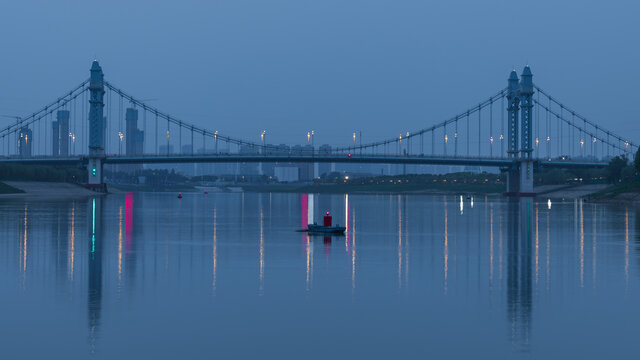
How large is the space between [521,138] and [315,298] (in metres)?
144

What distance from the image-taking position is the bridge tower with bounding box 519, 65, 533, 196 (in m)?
154

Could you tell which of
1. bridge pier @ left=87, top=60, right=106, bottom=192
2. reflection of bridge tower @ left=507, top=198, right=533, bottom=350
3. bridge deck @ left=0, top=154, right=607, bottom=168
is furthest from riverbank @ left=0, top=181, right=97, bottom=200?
reflection of bridge tower @ left=507, top=198, right=533, bottom=350

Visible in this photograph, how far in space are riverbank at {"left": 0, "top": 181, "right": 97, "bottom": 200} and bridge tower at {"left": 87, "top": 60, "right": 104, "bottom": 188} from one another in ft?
11.5

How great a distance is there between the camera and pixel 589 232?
1860 inches

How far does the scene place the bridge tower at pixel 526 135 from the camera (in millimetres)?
154375

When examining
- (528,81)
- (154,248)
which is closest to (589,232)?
(154,248)

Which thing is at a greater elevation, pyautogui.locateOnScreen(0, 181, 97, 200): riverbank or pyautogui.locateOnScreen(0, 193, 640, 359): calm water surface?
pyautogui.locateOnScreen(0, 181, 97, 200): riverbank

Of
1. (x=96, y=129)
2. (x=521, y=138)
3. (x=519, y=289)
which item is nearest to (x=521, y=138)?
(x=521, y=138)

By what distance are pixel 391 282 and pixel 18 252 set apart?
16292 mm

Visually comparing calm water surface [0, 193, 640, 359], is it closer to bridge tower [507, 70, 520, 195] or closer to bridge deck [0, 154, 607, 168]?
bridge deck [0, 154, 607, 168]

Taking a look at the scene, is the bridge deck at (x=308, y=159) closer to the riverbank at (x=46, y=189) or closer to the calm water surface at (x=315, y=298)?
the riverbank at (x=46, y=189)

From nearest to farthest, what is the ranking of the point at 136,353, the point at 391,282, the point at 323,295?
the point at 136,353 < the point at 323,295 < the point at 391,282

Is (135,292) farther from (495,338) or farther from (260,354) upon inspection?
(495,338)

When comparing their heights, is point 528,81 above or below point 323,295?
above
